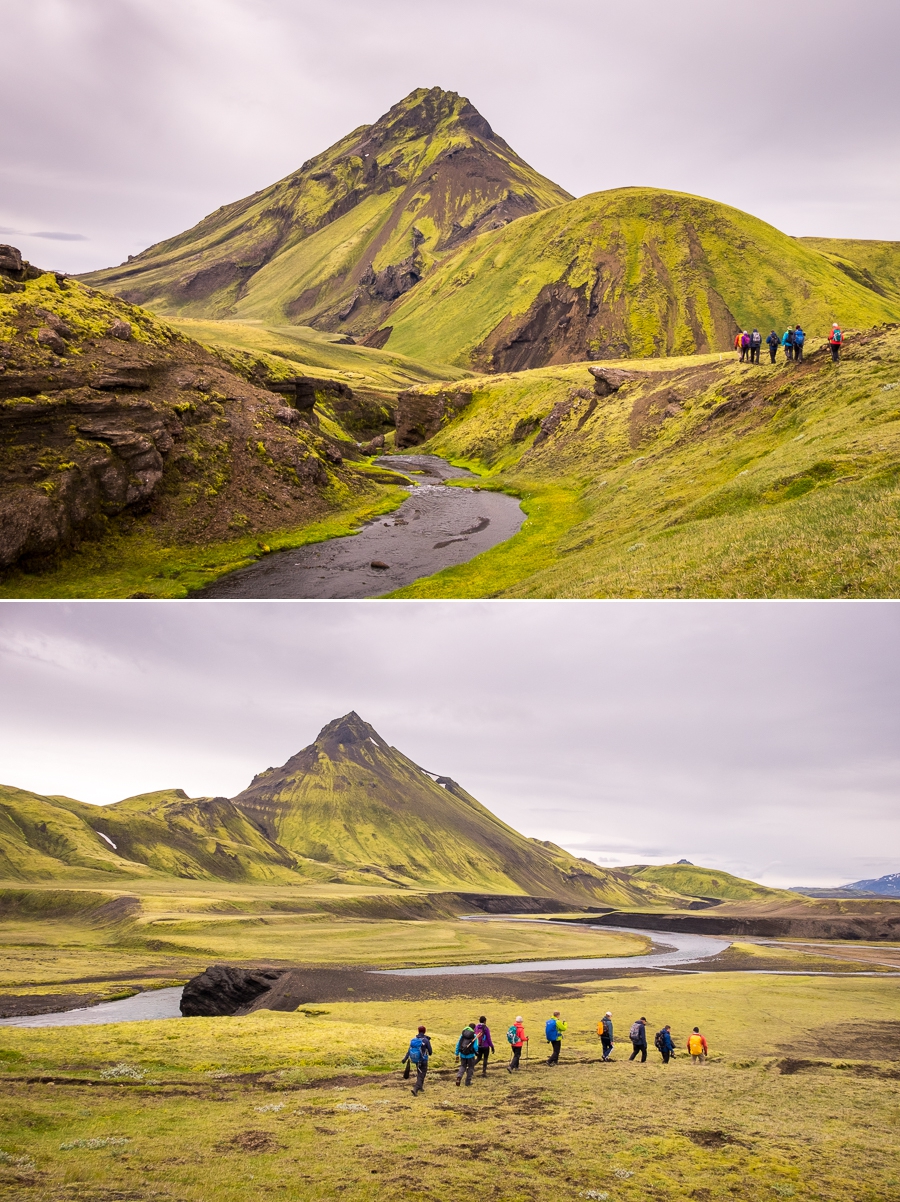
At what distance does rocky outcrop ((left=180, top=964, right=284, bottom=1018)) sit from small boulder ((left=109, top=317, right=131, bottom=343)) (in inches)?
2452

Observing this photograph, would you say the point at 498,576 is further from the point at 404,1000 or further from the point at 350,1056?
the point at 350,1056

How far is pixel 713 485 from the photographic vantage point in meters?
62.2

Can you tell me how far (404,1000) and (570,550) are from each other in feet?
123

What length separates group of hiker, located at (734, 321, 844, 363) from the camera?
6694 cm

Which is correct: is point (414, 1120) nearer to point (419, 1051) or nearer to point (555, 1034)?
point (419, 1051)

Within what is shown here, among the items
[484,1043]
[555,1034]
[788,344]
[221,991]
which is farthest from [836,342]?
[221,991]

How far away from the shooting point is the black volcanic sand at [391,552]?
6088 centimetres

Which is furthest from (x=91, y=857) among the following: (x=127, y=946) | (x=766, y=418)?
(x=766, y=418)

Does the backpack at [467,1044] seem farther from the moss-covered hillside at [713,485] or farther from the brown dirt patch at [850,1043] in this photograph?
the moss-covered hillside at [713,485]

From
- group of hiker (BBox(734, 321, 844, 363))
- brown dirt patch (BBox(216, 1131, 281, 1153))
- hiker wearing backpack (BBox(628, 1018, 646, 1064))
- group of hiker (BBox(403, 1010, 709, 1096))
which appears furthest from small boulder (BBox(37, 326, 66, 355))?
hiker wearing backpack (BBox(628, 1018, 646, 1064))

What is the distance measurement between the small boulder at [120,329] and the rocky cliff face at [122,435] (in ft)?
0.63

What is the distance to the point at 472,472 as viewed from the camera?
124625mm

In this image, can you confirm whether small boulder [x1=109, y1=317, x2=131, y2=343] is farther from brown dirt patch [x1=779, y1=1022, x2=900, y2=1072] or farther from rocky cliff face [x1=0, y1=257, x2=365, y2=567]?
brown dirt patch [x1=779, y1=1022, x2=900, y2=1072]

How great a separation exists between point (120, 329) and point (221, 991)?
64756 millimetres
